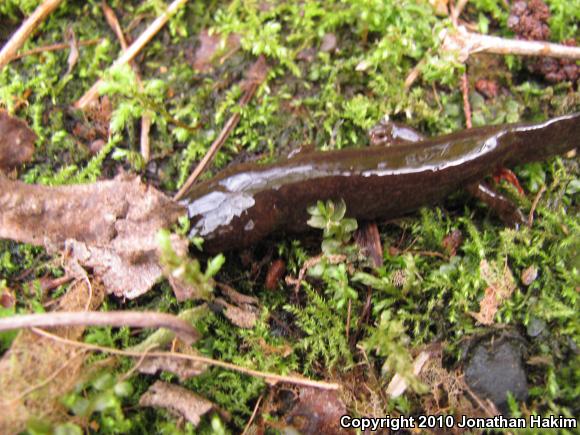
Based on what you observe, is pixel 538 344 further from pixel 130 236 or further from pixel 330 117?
Answer: pixel 130 236

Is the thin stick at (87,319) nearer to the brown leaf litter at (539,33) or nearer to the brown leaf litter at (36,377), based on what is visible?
the brown leaf litter at (36,377)

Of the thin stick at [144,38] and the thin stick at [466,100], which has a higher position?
the thin stick at [144,38]

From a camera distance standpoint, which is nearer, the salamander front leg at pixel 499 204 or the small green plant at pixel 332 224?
the small green plant at pixel 332 224

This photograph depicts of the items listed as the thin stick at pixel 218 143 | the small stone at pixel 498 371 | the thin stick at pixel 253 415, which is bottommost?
the small stone at pixel 498 371

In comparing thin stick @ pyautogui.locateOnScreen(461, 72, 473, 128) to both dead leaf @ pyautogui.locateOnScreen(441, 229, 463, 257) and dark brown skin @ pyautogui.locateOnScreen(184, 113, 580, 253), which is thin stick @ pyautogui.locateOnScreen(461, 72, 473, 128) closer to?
dark brown skin @ pyautogui.locateOnScreen(184, 113, 580, 253)

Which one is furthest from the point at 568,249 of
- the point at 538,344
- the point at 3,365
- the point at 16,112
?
the point at 16,112

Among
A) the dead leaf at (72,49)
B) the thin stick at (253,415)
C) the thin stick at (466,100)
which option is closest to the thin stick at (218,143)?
the dead leaf at (72,49)

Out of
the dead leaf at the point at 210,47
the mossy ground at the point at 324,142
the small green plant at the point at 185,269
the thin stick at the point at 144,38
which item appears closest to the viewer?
the small green plant at the point at 185,269
